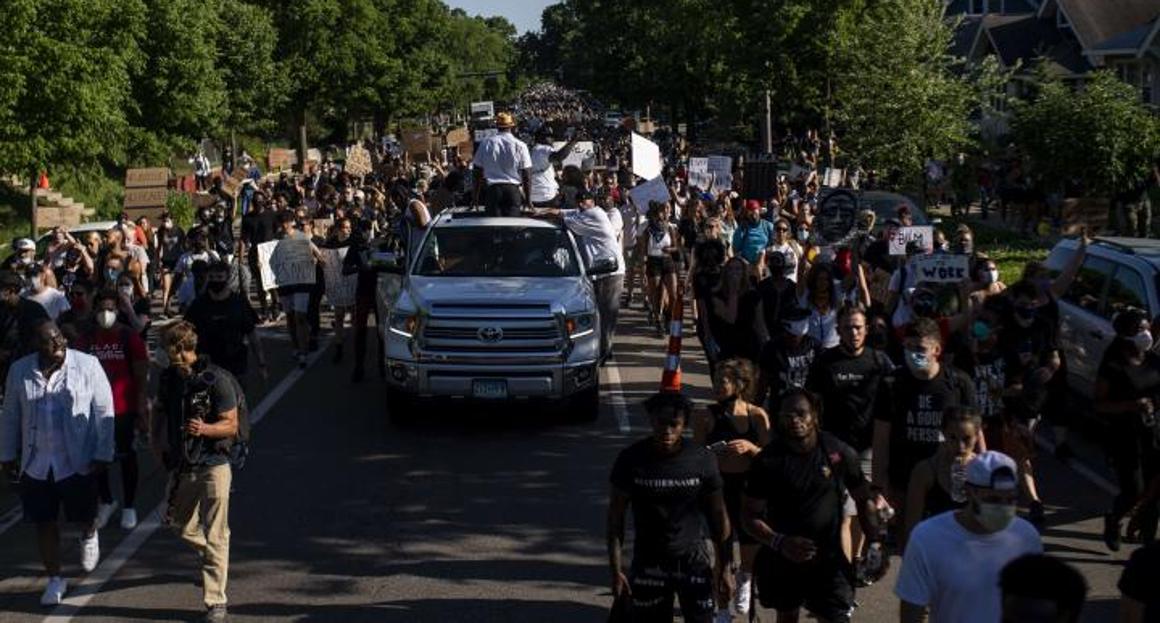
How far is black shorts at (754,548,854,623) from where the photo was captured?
7016 millimetres

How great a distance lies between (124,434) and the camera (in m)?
11.0

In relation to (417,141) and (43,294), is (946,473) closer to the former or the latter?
(43,294)

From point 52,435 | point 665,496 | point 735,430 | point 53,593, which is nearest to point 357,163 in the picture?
point 52,435

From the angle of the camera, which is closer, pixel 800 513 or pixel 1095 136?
pixel 800 513

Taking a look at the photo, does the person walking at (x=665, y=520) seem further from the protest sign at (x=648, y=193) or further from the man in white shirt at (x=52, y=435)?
→ the protest sign at (x=648, y=193)

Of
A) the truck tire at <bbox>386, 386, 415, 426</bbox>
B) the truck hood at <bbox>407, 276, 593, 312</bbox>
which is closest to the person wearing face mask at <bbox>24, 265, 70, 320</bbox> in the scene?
the truck tire at <bbox>386, 386, 415, 426</bbox>

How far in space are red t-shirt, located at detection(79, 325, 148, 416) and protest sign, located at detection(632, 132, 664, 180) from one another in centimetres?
1102

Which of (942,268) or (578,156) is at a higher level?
(578,156)

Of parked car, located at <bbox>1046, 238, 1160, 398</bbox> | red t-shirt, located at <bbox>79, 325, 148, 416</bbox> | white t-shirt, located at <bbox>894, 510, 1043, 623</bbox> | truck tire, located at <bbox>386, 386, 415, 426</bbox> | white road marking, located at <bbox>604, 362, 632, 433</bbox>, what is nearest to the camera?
white t-shirt, located at <bbox>894, 510, 1043, 623</bbox>

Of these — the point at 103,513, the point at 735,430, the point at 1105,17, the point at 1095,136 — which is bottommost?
the point at 103,513

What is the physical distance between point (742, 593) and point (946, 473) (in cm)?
139

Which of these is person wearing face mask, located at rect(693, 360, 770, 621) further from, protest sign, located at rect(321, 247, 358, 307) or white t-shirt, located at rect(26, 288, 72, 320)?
protest sign, located at rect(321, 247, 358, 307)

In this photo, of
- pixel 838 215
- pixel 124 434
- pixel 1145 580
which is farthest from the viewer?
pixel 838 215

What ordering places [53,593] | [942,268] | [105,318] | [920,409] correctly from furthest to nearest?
[942,268], [105,318], [53,593], [920,409]
